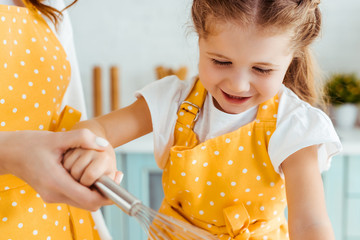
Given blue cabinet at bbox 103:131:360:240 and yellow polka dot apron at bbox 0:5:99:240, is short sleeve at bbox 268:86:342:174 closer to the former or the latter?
yellow polka dot apron at bbox 0:5:99:240

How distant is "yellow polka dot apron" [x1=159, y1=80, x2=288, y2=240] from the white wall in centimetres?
129

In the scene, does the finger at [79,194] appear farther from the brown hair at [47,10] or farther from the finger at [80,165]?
the brown hair at [47,10]

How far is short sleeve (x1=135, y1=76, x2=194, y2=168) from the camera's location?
0.64 metres

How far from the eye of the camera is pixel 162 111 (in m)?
0.64

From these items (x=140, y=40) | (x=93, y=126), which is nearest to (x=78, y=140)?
(x=93, y=126)

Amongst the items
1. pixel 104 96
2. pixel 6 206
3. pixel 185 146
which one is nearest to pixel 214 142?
pixel 185 146

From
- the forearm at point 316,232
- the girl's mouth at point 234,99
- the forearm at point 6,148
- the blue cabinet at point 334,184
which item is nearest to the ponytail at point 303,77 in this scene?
the girl's mouth at point 234,99

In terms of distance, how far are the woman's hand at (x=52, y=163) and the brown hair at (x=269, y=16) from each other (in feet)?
0.86

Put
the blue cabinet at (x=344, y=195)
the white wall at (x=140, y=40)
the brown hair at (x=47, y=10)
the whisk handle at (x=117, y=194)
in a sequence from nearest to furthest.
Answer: the whisk handle at (x=117, y=194), the brown hair at (x=47, y=10), the blue cabinet at (x=344, y=195), the white wall at (x=140, y=40)

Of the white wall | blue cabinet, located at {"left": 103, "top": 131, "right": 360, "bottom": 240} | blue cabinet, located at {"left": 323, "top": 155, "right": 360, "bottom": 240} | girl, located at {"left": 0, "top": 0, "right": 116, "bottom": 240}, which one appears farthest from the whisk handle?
the white wall

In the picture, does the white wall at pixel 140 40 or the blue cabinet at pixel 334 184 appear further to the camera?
the white wall at pixel 140 40

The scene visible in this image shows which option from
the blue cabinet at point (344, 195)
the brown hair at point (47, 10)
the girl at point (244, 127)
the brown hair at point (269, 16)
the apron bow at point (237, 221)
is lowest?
the blue cabinet at point (344, 195)

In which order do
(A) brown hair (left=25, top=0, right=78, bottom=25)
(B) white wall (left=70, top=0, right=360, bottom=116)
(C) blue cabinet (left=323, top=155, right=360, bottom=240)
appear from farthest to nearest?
(B) white wall (left=70, top=0, right=360, bottom=116)
(C) blue cabinet (left=323, top=155, right=360, bottom=240)
(A) brown hair (left=25, top=0, right=78, bottom=25)

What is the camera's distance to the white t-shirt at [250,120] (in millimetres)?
575
